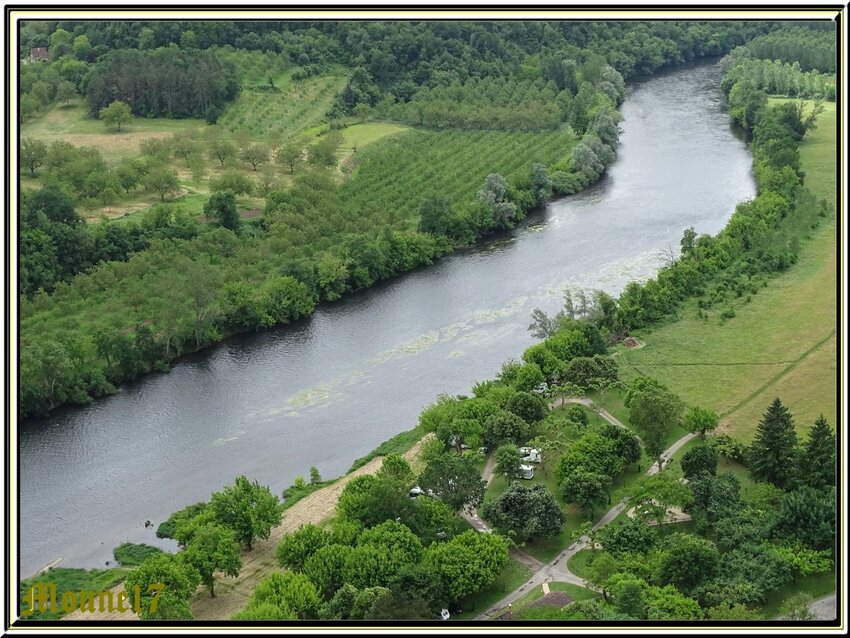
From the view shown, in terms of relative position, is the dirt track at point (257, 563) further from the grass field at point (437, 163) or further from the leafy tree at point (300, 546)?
the grass field at point (437, 163)

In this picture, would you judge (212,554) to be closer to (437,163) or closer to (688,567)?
(688,567)

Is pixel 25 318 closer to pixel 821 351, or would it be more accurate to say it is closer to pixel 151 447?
pixel 151 447

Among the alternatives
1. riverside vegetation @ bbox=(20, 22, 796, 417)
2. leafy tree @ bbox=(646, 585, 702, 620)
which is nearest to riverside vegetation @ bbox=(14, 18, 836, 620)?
leafy tree @ bbox=(646, 585, 702, 620)

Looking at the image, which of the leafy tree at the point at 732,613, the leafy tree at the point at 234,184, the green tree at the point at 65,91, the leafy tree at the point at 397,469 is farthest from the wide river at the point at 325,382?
the green tree at the point at 65,91

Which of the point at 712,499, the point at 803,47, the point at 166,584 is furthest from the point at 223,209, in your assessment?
the point at 803,47

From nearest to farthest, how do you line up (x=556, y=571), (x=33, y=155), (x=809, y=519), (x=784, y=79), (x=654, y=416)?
1. (x=809, y=519)
2. (x=556, y=571)
3. (x=654, y=416)
4. (x=33, y=155)
5. (x=784, y=79)
